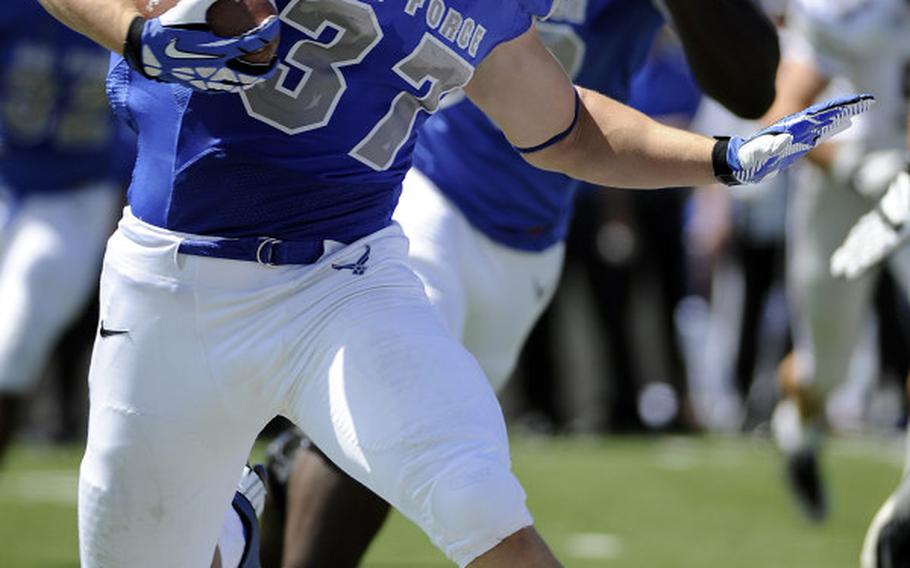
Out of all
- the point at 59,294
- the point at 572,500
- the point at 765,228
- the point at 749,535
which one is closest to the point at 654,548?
the point at 749,535

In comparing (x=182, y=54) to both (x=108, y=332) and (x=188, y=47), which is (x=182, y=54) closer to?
(x=188, y=47)

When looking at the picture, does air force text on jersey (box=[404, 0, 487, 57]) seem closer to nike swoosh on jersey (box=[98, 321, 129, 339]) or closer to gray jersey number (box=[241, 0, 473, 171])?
gray jersey number (box=[241, 0, 473, 171])

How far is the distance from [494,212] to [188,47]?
69.7 inches

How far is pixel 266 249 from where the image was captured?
9.96ft

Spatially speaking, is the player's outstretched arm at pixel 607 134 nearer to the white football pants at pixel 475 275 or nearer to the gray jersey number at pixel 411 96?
the gray jersey number at pixel 411 96

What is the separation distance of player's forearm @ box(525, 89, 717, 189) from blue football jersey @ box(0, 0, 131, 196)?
3.18 meters

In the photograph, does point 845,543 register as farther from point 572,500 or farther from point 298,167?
point 298,167

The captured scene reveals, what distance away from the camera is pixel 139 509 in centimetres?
308

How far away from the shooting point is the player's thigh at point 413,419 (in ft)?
9.27

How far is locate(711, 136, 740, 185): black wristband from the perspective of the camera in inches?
127

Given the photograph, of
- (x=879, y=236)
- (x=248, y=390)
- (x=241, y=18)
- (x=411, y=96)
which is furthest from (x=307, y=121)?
(x=879, y=236)

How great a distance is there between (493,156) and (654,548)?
2271 mm

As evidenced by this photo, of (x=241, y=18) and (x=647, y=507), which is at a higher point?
(x=241, y=18)

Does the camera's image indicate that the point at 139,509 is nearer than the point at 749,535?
Yes
